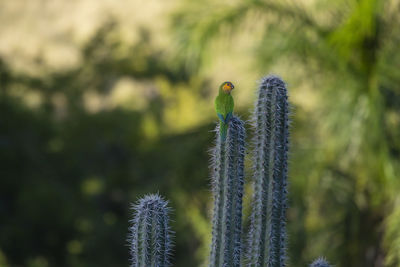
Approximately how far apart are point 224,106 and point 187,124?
1219cm

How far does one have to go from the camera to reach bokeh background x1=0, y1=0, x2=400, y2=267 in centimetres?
566

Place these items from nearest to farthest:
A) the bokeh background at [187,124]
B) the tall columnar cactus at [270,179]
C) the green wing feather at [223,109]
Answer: the green wing feather at [223,109] < the tall columnar cactus at [270,179] < the bokeh background at [187,124]

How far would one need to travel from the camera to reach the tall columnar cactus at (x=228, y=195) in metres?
2.35

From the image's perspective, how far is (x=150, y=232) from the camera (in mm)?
2379

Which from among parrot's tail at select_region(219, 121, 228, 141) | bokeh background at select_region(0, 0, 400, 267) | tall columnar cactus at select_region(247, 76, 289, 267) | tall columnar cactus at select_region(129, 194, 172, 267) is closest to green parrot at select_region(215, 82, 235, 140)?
parrot's tail at select_region(219, 121, 228, 141)

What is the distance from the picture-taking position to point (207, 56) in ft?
19.6

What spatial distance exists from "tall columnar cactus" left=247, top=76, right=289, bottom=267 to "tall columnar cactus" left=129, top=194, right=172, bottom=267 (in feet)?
1.27

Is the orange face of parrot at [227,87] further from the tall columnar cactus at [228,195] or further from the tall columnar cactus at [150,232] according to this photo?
the tall columnar cactus at [150,232]

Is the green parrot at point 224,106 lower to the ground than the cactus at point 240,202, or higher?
higher

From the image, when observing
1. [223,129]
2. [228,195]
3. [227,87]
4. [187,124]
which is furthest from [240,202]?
[187,124]

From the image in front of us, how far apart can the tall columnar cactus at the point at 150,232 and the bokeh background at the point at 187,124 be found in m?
0.76

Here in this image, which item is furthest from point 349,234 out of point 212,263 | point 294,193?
point 212,263

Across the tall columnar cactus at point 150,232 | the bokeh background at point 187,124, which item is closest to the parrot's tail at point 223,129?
the tall columnar cactus at point 150,232

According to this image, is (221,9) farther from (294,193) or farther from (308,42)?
(294,193)
